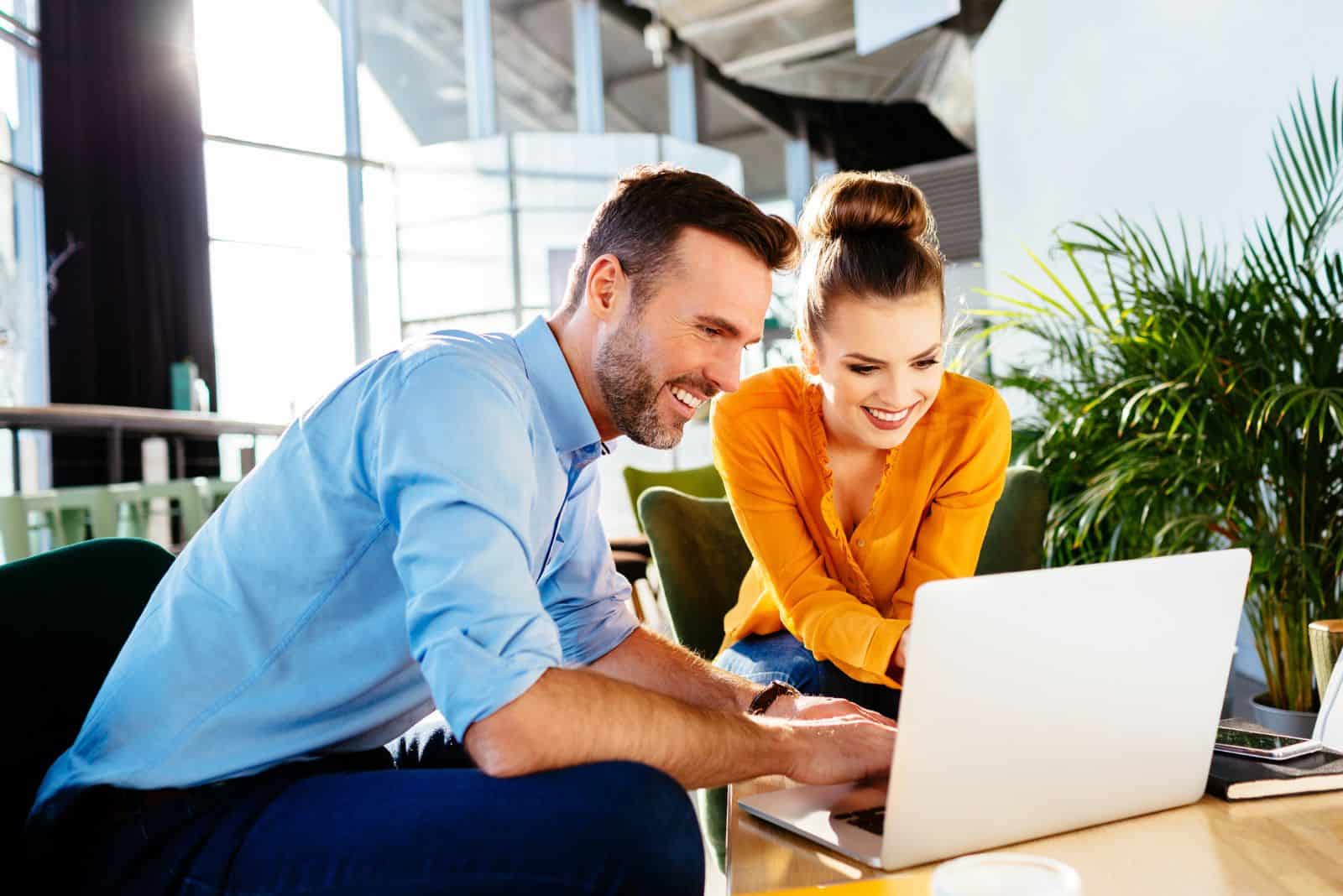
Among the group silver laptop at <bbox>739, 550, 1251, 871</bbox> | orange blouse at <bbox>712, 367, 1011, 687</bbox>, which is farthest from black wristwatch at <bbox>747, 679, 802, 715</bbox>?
orange blouse at <bbox>712, 367, 1011, 687</bbox>

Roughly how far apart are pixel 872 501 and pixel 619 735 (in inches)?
39.6

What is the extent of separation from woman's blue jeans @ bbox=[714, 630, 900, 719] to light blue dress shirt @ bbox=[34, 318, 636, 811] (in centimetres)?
66

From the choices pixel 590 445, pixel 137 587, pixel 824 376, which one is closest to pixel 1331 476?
pixel 824 376

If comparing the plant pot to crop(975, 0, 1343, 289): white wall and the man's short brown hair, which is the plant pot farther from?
the man's short brown hair

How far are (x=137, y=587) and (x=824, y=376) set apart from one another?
111 centimetres

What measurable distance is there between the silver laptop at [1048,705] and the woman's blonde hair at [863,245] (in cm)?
91

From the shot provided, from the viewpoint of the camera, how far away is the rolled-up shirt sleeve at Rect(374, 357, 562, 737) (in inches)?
38.4

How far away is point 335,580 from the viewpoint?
3.79 ft

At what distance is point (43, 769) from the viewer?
1.21 metres

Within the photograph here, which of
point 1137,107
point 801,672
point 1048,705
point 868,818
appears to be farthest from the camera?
point 1137,107

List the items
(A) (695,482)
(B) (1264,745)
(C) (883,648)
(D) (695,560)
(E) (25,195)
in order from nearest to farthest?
(B) (1264,745) < (C) (883,648) < (D) (695,560) < (A) (695,482) < (E) (25,195)

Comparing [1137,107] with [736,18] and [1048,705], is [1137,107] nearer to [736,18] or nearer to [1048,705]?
[1048,705]

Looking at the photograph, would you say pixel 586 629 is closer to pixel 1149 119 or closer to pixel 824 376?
pixel 824 376

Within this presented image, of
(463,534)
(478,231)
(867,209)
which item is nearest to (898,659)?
(463,534)
